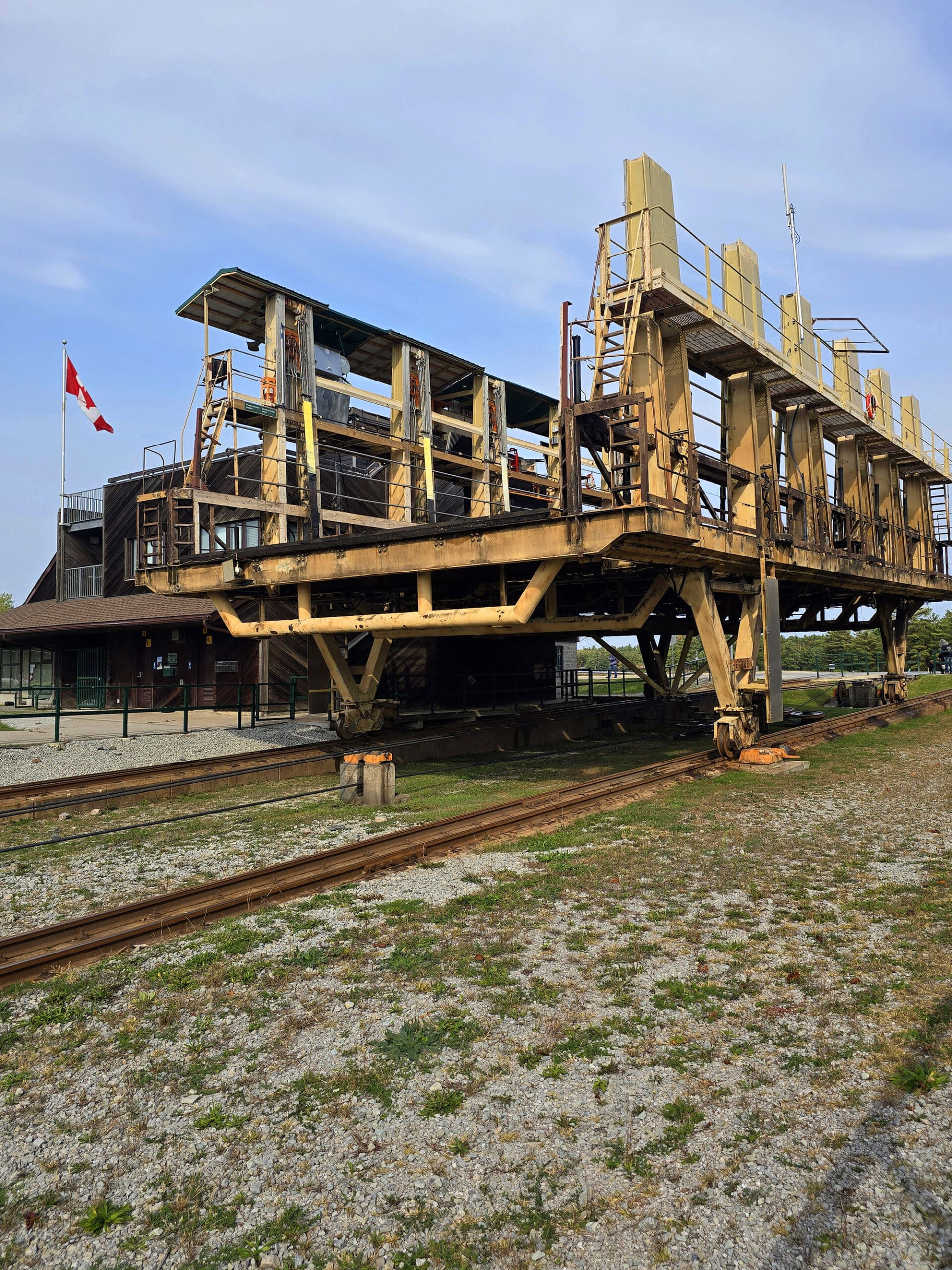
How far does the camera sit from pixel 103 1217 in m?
3.15

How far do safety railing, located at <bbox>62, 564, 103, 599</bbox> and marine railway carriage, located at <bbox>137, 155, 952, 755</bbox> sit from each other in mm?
8050

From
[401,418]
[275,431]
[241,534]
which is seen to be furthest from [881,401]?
[241,534]

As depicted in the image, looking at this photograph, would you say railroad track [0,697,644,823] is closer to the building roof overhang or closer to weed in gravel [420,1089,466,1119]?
weed in gravel [420,1089,466,1119]

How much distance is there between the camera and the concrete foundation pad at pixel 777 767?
13.4 metres

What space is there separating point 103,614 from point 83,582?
628 centimetres

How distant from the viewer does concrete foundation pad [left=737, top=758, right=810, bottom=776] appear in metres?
13.4

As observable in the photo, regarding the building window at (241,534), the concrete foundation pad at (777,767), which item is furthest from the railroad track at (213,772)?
the building window at (241,534)

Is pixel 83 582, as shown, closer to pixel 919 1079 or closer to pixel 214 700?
pixel 214 700

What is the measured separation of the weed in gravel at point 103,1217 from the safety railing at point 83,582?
34590 mm

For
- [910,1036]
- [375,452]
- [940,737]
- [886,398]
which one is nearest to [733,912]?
[910,1036]

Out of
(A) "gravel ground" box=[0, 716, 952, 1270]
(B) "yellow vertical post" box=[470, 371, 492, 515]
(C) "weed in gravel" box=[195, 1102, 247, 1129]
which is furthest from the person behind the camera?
(B) "yellow vertical post" box=[470, 371, 492, 515]

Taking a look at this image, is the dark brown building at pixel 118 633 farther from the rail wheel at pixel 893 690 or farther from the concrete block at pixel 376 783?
the rail wheel at pixel 893 690

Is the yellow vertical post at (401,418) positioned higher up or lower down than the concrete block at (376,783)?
higher up

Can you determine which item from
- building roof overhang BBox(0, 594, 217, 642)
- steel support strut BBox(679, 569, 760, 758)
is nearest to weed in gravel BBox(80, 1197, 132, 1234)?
steel support strut BBox(679, 569, 760, 758)
